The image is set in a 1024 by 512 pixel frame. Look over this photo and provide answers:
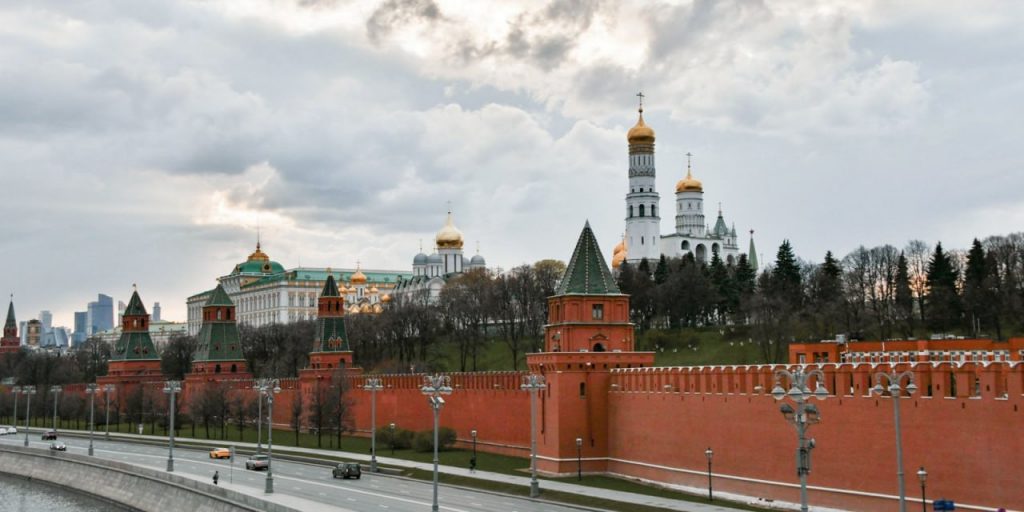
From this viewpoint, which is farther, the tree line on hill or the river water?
the tree line on hill

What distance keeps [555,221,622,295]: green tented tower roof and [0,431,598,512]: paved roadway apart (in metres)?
12.1

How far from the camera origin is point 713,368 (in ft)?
153

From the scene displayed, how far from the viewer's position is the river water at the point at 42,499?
2303 inches

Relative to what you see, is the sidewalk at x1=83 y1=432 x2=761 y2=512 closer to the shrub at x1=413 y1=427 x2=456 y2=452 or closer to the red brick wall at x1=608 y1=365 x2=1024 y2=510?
the red brick wall at x1=608 y1=365 x2=1024 y2=510

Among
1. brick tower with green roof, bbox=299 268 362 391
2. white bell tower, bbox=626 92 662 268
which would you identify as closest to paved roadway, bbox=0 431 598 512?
brick tower with green roof, bbox=299 268 362 391

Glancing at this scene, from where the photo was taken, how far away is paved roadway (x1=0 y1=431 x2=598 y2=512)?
42.8m

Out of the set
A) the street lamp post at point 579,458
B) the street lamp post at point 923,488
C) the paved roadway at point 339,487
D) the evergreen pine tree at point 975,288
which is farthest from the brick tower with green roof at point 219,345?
the street lamp post at point 923,488

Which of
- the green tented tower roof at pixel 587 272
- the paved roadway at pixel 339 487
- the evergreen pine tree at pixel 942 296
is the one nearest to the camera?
the paved roadway at pixel 339 487

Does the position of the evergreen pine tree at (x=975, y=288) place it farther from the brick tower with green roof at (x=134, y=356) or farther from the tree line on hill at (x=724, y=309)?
the brick tower with green roof at (x=134, y=356)

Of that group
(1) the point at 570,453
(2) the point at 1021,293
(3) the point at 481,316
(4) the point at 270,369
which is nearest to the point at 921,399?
(1) the point at 570,453

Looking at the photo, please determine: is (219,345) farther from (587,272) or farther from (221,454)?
(587,272)

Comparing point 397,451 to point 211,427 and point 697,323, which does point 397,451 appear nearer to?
point 211,427

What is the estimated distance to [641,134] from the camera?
426ft

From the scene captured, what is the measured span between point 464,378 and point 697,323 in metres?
40.0
